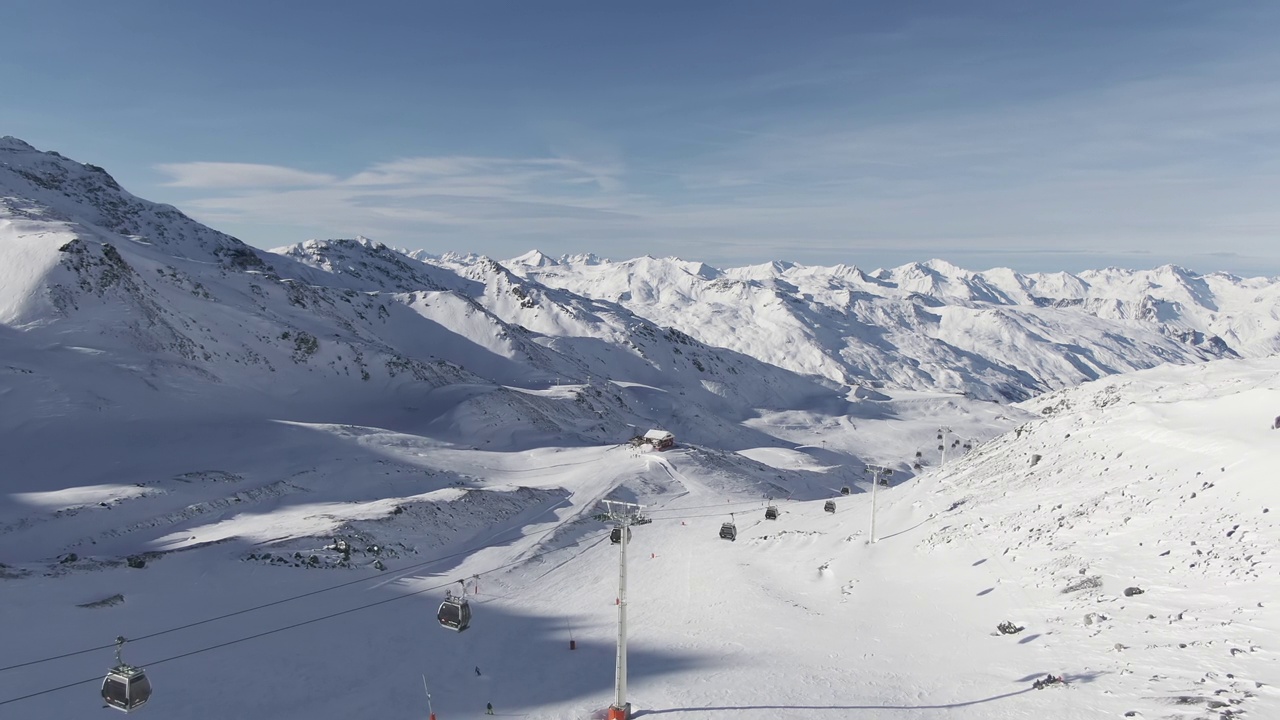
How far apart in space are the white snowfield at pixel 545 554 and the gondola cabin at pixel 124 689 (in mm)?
6802

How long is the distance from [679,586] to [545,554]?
12255 mm

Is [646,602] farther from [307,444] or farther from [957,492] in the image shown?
[307,444]

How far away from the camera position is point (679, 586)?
143 feet

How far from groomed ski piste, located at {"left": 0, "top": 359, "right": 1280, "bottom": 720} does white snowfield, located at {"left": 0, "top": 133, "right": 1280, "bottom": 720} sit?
0.19m

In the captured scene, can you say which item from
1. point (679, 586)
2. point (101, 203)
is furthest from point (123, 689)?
point (101, 203)

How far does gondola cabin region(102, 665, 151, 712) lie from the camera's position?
19.2 m

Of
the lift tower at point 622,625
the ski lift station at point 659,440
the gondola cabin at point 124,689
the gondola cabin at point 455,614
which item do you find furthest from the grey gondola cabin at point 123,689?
the ski lift station at point 659,440

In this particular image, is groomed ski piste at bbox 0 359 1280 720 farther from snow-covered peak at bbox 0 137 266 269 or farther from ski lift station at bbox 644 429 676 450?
snow-covered peak at bbox 0 137 266 269

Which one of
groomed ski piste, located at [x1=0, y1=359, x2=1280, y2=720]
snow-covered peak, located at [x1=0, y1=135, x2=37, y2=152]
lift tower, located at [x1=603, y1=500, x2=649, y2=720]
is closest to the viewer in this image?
lift tower, located at [x1=603, y1=500, x2=649, y2=720]

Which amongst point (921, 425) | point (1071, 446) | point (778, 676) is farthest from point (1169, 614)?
point (921, 425)

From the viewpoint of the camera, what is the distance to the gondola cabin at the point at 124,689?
19.2 metres

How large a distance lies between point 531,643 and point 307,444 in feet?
159

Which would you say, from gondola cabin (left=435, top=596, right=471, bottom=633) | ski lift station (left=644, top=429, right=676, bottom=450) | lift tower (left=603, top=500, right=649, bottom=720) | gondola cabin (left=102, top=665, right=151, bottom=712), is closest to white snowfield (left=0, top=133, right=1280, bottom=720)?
lift tower (left=603, top=500, right=649, bottom=720)

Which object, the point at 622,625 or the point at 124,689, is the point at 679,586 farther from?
the point at 124,689
